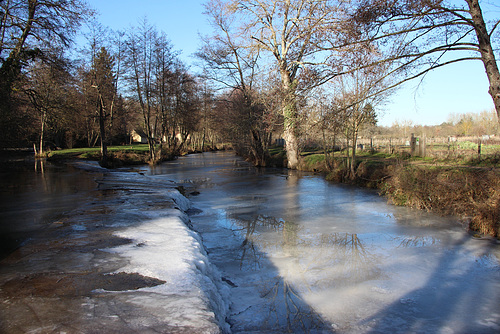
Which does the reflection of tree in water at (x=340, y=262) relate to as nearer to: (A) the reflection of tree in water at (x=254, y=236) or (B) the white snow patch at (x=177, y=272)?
(A) the reflection of tree in water at (x=254, y=236)

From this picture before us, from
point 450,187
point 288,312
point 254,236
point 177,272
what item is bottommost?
point 288,312

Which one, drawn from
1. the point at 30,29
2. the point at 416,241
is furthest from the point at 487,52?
the point at 30,29

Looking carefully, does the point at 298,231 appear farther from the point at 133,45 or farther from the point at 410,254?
the point at 133,45

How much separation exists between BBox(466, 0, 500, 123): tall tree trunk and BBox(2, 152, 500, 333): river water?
131 inches

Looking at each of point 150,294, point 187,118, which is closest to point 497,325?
point 150,294

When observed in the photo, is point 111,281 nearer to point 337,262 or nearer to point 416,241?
point 337,262

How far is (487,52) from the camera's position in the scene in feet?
23.4

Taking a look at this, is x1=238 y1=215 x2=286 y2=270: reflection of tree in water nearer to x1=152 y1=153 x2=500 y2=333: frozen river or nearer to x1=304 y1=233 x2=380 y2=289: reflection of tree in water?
x1=152 y1=153 x2=500 y2=333: frozen river

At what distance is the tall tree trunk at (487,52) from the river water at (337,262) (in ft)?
11.0

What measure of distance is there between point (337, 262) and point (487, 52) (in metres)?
5.53

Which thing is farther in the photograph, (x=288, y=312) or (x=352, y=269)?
(x=352, y=269)

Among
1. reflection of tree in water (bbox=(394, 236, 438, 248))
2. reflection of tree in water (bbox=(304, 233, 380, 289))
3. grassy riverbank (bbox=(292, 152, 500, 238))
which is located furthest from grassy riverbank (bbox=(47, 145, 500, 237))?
reflection of tree in water (bbox=(304, 233, 380, 289))

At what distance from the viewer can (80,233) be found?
6398 mm

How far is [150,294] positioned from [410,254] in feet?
17.8
